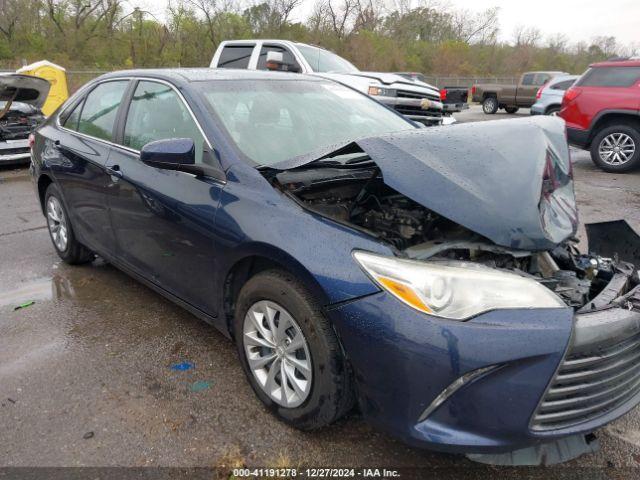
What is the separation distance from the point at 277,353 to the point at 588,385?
1.29 m

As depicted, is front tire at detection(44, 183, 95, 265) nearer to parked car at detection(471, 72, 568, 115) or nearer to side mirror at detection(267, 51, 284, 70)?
side mirror at detection(267, 51, 284, 70)

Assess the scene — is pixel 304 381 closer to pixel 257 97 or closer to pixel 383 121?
pixel 257 97

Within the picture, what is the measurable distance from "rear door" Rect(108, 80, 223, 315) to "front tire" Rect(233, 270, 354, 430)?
39 centimetres

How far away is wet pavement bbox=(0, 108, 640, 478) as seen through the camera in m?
2.14

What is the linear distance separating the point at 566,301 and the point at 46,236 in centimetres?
513

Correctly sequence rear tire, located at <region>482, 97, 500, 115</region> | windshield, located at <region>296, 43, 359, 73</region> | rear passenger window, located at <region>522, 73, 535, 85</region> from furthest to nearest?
rear tire, located at <region>482, 97, 500, 115</region>, rear passenger window, located at <region>522, 73, 535, 85</region>, windshield, located at <region>296, 43, 359, 73</region>

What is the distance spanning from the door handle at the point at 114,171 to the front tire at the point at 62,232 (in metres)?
1.10

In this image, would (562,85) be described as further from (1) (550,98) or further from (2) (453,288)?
(2) (453,288)

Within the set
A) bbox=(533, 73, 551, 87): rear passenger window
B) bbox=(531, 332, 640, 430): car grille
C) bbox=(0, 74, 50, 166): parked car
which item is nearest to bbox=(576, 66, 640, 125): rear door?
bbox=(531, 332, 640, 430): car grille

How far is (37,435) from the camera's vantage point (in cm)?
228

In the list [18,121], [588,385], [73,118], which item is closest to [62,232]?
[73,118]

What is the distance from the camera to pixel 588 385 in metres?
1.81

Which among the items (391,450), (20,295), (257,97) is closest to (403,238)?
(391,450)

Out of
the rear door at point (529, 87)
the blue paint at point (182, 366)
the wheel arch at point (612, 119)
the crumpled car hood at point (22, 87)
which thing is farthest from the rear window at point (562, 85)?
the blue paint at point (182, 366)
